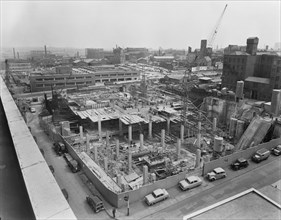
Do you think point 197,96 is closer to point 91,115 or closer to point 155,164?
point 91,115

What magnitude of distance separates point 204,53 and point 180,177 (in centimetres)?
7640

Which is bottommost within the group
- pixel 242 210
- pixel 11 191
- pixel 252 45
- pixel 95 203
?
pixel 11 191

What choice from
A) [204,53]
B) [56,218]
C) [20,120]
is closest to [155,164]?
[56,218]

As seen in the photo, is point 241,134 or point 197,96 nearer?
point 241,134

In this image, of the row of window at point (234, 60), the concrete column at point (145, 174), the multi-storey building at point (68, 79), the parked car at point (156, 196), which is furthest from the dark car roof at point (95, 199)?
the multi-storey building at point (68, 79)

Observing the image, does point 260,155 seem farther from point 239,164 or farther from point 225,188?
point 225,188

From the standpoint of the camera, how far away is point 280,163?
46.9ft

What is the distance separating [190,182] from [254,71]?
24.0m

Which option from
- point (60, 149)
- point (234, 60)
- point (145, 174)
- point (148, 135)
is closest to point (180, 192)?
point (145, 174)

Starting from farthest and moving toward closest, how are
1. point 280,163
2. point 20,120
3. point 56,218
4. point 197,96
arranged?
point 197,96 < point 20,120 < point 280,163 < point 56,218

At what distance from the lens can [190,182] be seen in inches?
481

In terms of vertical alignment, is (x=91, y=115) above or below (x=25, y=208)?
above

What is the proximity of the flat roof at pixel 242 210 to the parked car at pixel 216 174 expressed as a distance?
595cm

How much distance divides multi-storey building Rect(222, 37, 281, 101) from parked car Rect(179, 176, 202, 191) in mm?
19458
